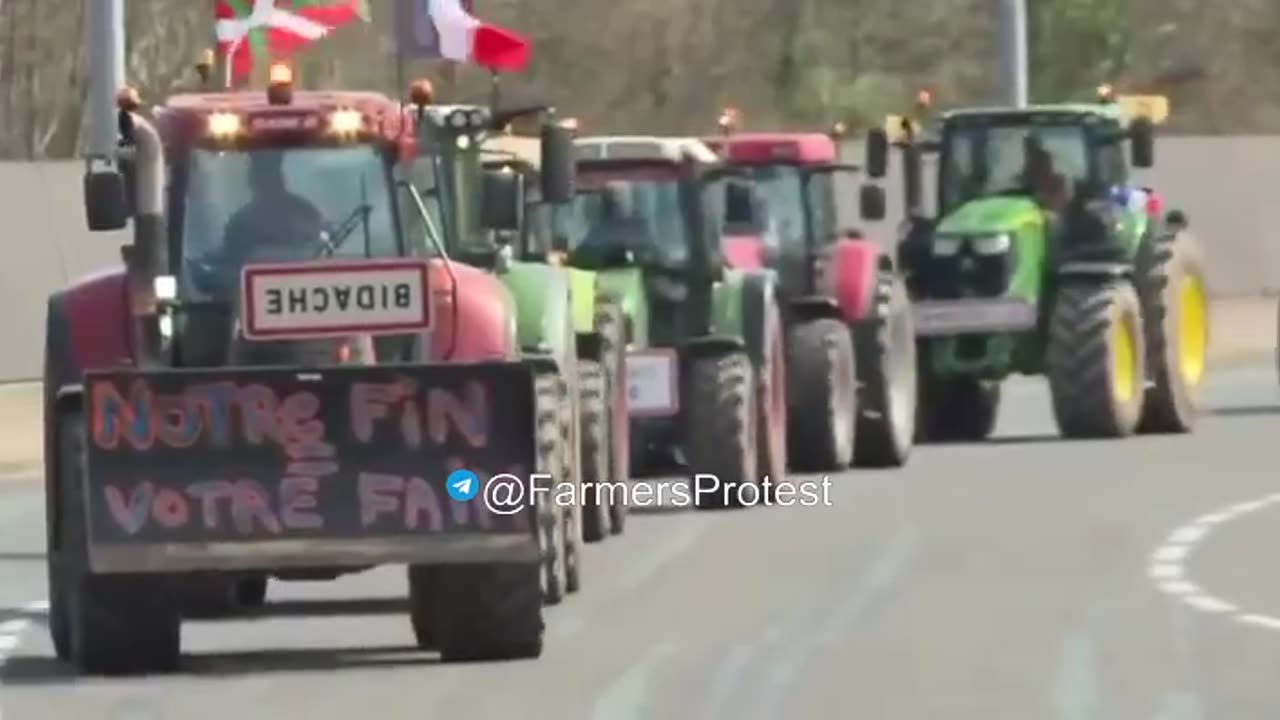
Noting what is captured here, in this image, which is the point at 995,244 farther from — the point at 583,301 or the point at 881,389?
the point at 583,301

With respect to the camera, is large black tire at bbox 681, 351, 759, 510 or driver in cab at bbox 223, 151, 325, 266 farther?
large black tire at bbox 681, 351, 759, 510

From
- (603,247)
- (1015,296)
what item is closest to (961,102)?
(1015,296)

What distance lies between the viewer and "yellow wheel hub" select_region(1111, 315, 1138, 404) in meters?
28.8

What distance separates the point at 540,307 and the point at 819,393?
24.7 feet

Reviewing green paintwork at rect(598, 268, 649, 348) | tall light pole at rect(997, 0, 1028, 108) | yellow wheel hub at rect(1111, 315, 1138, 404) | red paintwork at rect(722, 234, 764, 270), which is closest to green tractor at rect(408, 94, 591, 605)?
green paintwork at rect(598, 268, 649, 348)

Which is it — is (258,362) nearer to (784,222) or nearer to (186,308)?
(186,308)

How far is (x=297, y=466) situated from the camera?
1550 centimetres

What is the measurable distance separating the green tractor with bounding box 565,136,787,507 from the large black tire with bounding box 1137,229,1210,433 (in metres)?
5.62

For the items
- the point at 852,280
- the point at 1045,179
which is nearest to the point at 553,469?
the point at 852,280

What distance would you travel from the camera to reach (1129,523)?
21703 millimetres

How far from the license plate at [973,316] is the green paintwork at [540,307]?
33.7ft

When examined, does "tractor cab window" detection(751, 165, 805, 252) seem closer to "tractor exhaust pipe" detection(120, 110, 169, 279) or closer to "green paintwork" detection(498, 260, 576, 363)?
"green paintwork" detection(498, 260, 576, 363)

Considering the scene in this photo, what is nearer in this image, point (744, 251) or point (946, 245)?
point (744, 251)

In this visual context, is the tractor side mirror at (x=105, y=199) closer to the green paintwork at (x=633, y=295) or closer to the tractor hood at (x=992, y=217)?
the green paintwork at (x=633, y=295)
